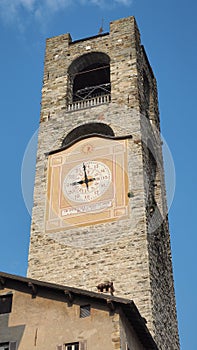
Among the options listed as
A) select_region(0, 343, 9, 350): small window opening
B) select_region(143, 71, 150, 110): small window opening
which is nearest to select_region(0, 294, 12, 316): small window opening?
select_region(0, 343, 9, 350): small window opening

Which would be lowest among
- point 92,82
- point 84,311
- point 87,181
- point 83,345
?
point 83,345

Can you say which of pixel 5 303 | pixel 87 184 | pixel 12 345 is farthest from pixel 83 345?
pixel 87 184

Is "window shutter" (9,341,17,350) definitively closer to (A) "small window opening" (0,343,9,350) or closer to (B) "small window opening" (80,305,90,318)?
(A) "small window opening" (0,343,9,350)

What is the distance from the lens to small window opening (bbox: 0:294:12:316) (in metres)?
12.9

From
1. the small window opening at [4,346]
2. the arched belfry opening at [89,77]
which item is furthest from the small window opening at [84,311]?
the arched belfry opening at [89,77]

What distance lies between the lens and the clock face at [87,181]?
19.9 m

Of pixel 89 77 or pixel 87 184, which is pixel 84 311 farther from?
pixel 89 77

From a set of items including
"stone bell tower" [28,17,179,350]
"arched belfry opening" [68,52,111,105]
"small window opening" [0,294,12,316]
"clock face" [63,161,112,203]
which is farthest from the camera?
"arched belfry opening" [68,52,111,105]

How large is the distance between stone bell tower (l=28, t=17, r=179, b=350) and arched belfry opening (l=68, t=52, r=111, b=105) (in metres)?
0.06

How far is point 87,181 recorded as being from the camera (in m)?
20.3

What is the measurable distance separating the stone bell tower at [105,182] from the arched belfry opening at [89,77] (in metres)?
0.06

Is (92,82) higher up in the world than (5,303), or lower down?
higher up

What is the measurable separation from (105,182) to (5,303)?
25.2 feet

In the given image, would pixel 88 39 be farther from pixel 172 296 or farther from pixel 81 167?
pixel 172 296
